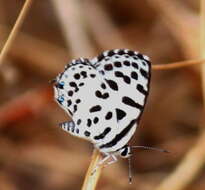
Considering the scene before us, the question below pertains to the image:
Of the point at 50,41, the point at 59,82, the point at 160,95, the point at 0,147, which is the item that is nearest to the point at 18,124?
the point at 0,147

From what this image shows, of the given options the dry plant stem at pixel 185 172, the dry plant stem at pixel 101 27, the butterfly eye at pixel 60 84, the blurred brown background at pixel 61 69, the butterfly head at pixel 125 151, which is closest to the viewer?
the butterfly eye at pixel 60 84

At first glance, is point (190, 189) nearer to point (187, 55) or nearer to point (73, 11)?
point (187, 55)

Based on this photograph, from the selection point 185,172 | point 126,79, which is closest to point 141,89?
point 126,79

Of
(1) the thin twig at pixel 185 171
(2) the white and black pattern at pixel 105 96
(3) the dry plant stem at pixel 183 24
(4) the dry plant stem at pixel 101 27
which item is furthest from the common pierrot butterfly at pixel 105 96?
(4) the dry plant stem at pixel 101 27

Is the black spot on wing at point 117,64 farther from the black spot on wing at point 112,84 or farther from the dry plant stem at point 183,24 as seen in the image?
the dry plant stem at point 183,24

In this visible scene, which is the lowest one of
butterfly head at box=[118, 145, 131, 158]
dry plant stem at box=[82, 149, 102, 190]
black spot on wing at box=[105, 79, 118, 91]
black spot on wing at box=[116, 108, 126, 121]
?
butterfly head at box=[118, 145, 131, 158]

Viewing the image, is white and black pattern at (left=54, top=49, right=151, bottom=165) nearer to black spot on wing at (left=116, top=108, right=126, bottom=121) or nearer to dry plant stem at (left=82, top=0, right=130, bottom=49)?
black spot on wing at (left=116, top=108, right=126, bottom=121)

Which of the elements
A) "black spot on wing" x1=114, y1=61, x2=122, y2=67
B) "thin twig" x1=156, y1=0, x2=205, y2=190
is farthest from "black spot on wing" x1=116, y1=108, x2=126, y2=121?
"thin twig" x1=156, y1=0, x2=205, y2=190
